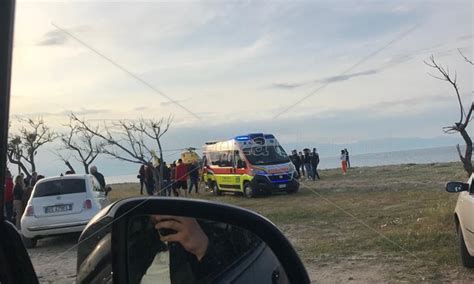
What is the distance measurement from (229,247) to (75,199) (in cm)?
1042

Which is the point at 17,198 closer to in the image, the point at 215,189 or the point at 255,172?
the point at 215,189

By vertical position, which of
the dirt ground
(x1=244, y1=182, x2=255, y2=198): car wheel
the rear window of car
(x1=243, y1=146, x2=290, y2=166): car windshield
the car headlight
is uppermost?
(x1=243, y1=146, x2=290, y2=166): car windshield

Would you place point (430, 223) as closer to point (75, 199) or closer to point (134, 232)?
point (75, 199)

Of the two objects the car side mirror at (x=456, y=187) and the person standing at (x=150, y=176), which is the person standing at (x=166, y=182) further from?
the car side mirror at (x=456, y=187)

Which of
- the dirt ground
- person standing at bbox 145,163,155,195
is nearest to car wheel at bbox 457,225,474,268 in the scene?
the dirt ground

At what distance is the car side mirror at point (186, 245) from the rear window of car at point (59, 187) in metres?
10.8

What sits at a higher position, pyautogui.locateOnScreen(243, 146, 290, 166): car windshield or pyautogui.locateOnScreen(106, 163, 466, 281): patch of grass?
pyautogui.locateOnScreen(243, 146, 290, 166): car windshield

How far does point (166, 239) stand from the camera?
74.3 inches

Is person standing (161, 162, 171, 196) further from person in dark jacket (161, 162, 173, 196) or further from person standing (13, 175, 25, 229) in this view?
person standing (13, 175, 25, 229)

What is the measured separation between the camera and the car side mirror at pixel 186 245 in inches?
72.2

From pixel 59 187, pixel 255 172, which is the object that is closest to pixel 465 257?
pixel 59 187

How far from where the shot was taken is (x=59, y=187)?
1256cm

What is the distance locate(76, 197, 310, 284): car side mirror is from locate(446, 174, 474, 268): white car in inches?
246

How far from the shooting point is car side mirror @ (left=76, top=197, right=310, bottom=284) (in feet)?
6.02
